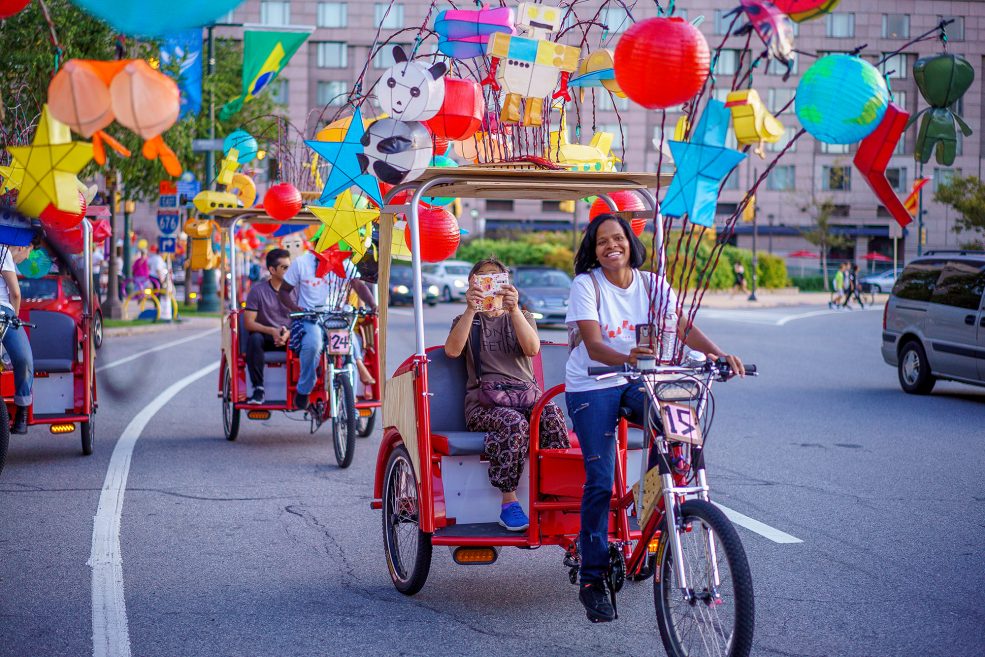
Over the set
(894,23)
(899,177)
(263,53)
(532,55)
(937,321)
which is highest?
(894,23)

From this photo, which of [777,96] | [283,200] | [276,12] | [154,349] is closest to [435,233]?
[283,200]

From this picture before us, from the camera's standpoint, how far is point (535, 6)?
19.9ft

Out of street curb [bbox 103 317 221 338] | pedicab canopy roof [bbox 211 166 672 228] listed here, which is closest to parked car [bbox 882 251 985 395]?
pedicab canopy roof [bbox 211 166 672 228]

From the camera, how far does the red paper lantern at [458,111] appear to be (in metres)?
5.97

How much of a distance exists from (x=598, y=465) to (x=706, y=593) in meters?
0.85

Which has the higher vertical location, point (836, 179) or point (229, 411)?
point (836, 179)

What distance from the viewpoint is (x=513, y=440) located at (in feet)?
18.3

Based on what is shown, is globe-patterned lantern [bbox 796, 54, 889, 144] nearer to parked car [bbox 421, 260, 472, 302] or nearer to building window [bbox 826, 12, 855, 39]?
parked car [bbox 421, 260, 472, 302]

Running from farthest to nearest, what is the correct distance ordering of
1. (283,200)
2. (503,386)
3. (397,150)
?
(283,200), (503,386), (397,150)

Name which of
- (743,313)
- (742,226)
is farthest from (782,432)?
(742,226)

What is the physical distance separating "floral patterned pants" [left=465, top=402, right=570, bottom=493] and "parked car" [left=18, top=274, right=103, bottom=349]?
442 centimetres

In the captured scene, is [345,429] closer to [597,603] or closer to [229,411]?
[229,411]

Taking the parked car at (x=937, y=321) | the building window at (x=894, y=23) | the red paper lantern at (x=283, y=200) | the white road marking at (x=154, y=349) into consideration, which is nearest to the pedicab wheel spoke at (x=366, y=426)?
the red paper lantern at (x=283, y=200)

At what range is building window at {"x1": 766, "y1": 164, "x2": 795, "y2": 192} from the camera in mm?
77812
